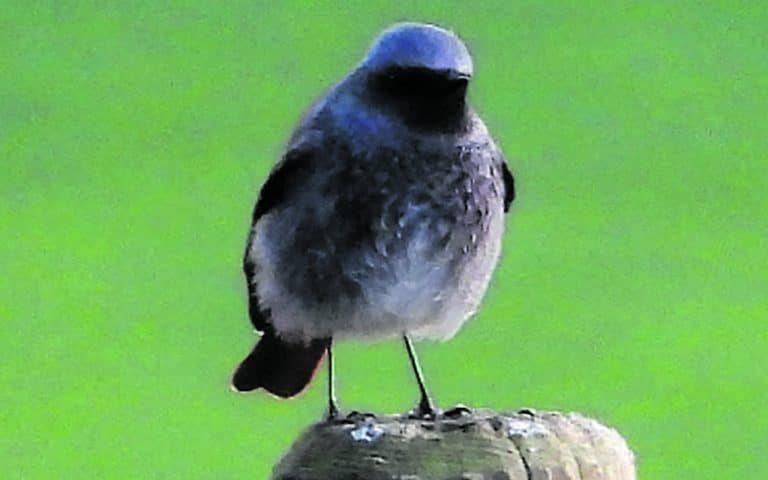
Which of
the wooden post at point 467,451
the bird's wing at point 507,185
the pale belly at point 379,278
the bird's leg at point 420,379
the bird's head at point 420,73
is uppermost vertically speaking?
the bird's head at point 420,73

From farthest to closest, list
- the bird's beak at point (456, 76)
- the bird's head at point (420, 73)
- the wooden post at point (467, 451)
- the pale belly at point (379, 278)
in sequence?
the pale belly at point (379, 278) → the bird's beak at point (456, 76) → the bird's head at point (420, 73) → the wooden post at point (467, 451)

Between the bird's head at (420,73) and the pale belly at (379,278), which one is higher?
the bird's head at (420,73)

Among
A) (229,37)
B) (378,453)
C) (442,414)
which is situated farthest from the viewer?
(229,37)

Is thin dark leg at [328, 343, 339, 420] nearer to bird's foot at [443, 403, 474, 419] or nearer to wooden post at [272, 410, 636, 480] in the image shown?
bird's foot at [443, 403, 474, 419]

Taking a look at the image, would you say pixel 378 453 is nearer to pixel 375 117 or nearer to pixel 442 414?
pixel 442 414

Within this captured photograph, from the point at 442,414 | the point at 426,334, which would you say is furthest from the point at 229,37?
the point at 442,414

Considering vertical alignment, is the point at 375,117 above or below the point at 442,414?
above

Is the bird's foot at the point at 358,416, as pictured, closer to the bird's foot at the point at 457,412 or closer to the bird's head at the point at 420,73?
the bird's foot at the point at 457,412

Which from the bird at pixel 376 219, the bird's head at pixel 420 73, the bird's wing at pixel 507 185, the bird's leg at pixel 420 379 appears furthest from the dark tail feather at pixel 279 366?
the bird's head at pixel 420 73
